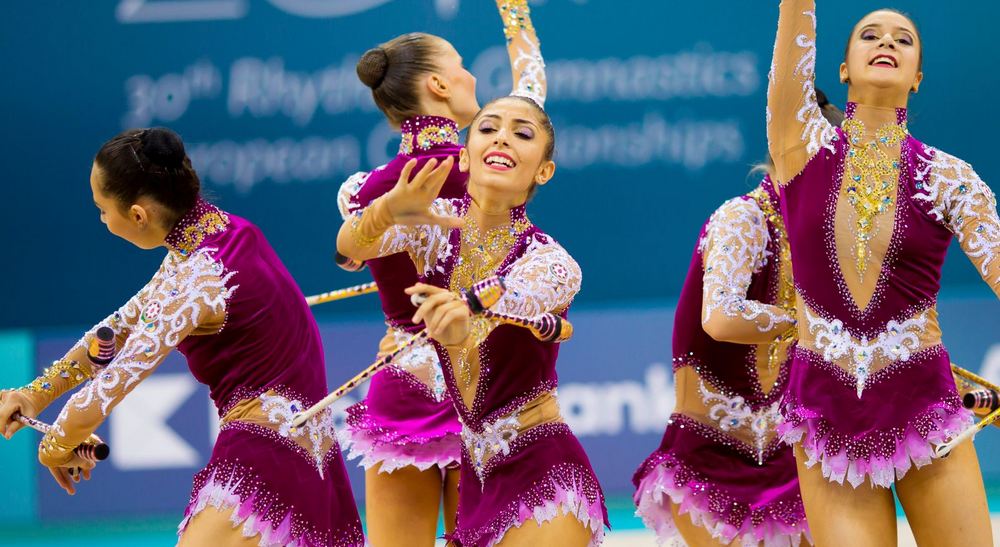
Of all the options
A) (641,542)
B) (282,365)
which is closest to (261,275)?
(282,365)

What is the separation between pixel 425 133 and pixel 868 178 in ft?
4.09

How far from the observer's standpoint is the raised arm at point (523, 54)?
390cm

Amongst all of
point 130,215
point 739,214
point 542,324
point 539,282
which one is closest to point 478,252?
point 539,282

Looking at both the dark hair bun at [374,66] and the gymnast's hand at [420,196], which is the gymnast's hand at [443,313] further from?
the dark hair bun at [374,66]

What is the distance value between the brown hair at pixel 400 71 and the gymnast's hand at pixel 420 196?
98cm

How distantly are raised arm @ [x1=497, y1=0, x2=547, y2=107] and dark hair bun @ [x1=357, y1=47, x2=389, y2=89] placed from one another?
0.38 metres

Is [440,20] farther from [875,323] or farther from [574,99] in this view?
[875,323]

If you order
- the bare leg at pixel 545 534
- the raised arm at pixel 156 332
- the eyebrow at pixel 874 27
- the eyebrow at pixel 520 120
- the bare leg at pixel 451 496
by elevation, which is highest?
the eyebrow at pixel 874 27

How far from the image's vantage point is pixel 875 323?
2.99 m

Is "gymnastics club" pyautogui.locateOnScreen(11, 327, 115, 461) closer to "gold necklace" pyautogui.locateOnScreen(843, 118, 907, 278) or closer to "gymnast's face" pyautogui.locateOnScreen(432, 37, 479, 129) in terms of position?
"gymnast's face" pyautogui.locateOnScreen(432, 37, 479, 129)

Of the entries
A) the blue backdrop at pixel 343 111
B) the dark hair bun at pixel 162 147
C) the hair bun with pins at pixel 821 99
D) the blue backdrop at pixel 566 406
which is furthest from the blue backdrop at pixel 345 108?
the dark hair bun at pixel 162 147

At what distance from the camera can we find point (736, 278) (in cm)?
325

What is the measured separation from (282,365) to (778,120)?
1262 mm

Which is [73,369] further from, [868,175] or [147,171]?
[868,175]
